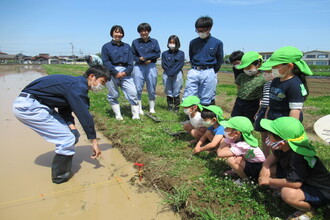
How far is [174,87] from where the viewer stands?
596cm

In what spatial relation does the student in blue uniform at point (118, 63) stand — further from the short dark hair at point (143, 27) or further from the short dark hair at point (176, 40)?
the short dark hair at point (176, 40)

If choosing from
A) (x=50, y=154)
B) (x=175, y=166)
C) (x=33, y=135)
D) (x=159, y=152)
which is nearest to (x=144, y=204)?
(x=175, y=166)

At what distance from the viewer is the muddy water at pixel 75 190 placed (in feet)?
7.88

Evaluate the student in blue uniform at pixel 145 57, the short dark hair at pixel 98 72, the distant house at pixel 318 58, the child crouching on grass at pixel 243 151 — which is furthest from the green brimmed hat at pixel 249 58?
the distant house at pixel 318 58

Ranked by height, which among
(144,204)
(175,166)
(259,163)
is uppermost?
(259,163)

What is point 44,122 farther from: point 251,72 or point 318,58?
point 318,58

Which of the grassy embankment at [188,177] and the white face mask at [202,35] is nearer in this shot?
the grassy embankment at [188,177]

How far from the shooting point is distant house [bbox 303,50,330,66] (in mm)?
58491

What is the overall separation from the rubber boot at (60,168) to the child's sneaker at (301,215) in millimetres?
2460

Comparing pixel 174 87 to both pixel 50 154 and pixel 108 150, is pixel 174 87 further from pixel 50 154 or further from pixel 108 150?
pixel 50 154

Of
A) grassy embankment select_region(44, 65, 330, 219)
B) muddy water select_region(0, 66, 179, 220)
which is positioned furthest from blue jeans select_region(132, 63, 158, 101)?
muddy water select_region(0, 66, 179, 220)

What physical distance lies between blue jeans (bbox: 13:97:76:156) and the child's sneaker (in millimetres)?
2463

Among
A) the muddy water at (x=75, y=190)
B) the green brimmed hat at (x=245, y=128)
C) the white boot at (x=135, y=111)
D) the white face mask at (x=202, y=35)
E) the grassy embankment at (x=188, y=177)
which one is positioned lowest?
the muddy water at (x=75, y=190)

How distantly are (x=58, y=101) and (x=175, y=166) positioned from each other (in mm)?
1670
